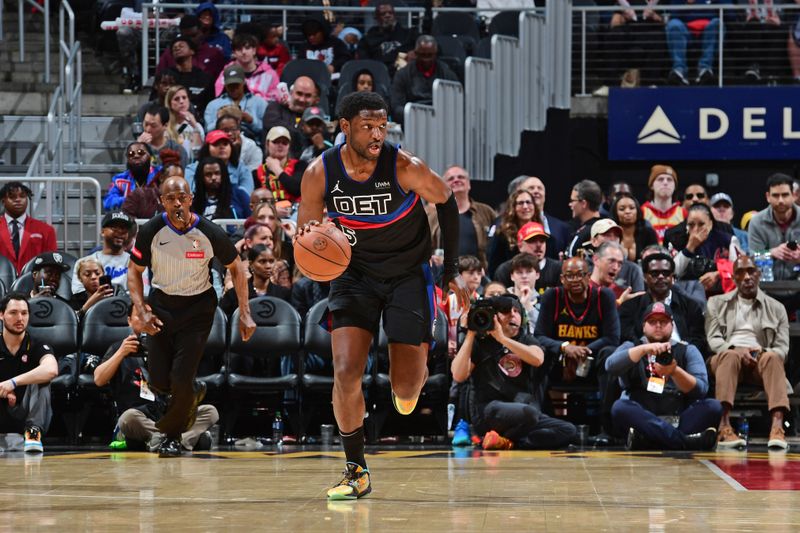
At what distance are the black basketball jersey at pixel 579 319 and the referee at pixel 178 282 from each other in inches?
133

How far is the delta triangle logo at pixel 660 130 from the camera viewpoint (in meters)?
17.4

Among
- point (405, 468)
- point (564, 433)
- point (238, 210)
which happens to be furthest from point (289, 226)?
point (405, 468)

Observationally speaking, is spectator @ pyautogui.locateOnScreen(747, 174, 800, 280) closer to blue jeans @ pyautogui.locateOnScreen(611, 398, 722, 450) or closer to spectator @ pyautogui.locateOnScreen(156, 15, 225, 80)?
blue jeans @ pyautogui.locateOnScreen(611, 398, 722, 450)

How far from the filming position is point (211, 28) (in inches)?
706

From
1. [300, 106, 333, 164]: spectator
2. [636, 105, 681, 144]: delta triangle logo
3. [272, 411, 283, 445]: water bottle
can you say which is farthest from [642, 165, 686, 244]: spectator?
[272, 411, 283, 445]: water bottle

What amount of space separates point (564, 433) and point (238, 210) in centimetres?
449

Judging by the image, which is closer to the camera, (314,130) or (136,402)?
(136,402)

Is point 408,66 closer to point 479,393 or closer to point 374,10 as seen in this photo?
point 374,10

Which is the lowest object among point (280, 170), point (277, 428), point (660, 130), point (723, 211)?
point (277, 428)

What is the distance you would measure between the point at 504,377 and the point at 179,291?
10.3ft

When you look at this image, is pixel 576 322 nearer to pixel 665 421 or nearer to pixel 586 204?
pixel 665 421

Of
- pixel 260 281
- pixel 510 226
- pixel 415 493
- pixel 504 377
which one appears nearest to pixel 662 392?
pixel 504 377

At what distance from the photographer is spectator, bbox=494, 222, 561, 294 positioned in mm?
13094

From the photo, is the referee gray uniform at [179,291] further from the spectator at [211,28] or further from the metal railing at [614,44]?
the metal railing at [614,44]
